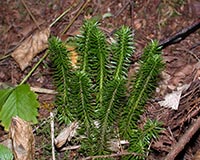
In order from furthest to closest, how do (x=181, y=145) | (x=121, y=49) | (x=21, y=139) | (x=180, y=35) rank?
(x=180, y=35) → (x=21, y=139) → (x=121, y=49) → (x=181, y=145)

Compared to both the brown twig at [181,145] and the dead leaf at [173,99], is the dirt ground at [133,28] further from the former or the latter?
the brown twig at [181,145]

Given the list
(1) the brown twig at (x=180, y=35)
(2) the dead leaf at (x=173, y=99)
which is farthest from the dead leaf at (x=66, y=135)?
(1) the brown twig at (x=180, y=35)

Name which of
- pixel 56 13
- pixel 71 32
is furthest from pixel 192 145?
pixel 56 13

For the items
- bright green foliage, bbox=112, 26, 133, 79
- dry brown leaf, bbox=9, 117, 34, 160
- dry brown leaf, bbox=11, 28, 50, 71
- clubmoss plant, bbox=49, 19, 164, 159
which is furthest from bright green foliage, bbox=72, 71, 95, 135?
dry brown leaf, bbox=11, 28, 50, 71

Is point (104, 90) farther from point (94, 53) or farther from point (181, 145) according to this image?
point (181, 145)

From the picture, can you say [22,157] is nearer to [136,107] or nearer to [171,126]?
[136,107]

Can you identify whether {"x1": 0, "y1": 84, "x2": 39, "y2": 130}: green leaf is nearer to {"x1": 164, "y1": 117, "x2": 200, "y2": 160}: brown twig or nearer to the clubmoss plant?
the clubmoss plant

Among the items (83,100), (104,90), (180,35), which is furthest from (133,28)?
(83,100)
